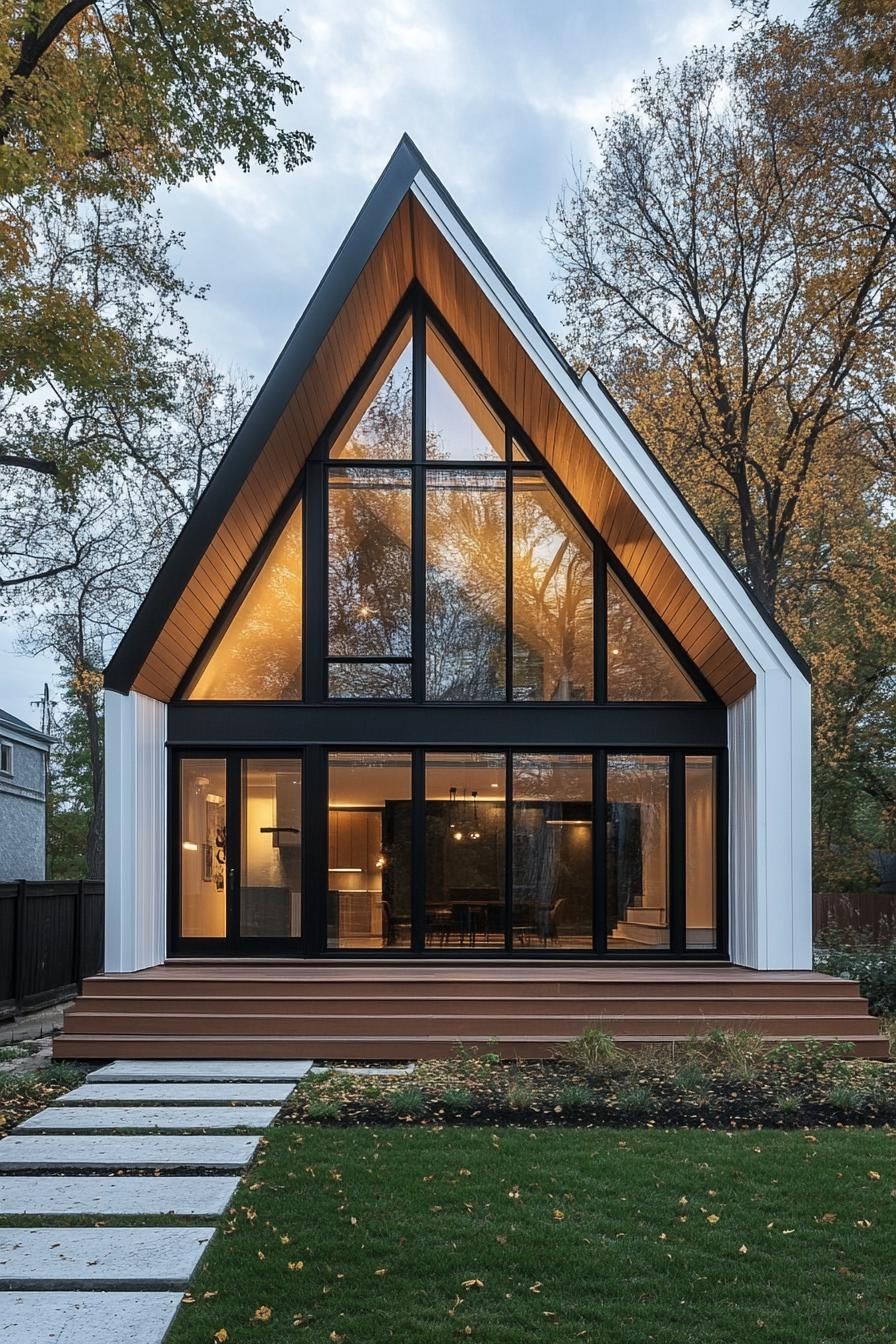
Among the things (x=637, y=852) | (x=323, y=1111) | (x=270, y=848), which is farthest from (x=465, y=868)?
(x=323, y=1111)

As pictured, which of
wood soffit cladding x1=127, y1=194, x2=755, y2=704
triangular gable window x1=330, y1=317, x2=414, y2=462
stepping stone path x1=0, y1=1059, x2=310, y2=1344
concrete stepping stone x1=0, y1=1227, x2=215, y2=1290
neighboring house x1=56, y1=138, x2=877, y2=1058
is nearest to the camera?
stepping stone path x1=0, y1=1059, x2=310, y2=1344

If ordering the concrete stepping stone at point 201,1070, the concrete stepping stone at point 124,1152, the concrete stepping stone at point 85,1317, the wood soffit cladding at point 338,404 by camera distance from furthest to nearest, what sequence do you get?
1. the wood soffit cladding at point 338,404
2. the concrete stepping stone at point 201,1070
3. the concrete stepping stone at point 124,1152
4. the concrete stepping stone at point 85,1317

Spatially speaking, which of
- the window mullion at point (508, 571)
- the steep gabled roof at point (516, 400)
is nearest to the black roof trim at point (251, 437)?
the steep gabled roof at point (516, 400)

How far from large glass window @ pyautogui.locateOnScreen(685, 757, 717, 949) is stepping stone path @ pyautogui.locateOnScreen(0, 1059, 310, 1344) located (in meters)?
4.31

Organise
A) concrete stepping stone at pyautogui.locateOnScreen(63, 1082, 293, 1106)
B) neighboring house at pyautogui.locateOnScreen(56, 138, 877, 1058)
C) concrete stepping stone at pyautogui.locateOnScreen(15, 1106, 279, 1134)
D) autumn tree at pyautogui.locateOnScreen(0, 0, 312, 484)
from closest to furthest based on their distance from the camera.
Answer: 1. concrete stepping stone at pyautogui.locateOnScreen(15, 1106, 279, 1134)
2. concrete stepping stone at pyautogui.locateOnScreen(63, 1082, 293, 1106)
3. autumn tree at pyautogui.locateOnScreen(0, 0, 312, 484)
4. neighboring house at pyautogui.locateOnScreen(56, 138, 877, 1058)

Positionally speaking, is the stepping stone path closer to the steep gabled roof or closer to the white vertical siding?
the white vertical siding

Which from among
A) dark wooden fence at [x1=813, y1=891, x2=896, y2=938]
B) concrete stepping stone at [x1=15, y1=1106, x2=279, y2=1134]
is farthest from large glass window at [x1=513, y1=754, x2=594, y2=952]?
dark wooden fence at [x1=813, y1=891, x2=896, y2=938]

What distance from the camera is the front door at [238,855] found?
10742 mm

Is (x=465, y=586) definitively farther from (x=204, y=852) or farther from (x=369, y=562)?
(x=204, y=852)

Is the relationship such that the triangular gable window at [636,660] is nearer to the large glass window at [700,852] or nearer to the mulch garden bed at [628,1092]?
the large glass window at [700,852]

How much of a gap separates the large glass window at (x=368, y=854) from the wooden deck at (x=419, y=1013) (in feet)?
4.62

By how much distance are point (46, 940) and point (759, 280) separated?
1290 cm

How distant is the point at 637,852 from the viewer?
35.6 feet

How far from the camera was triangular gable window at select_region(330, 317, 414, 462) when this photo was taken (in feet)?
36.8
